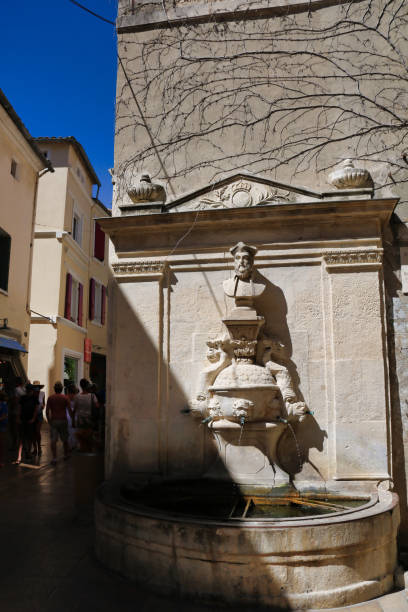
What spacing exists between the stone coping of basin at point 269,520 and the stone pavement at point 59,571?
506 mm

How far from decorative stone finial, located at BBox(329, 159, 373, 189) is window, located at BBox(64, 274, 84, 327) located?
43.5 ft

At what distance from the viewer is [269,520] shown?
3520mm

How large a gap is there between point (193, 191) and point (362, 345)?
240 cm

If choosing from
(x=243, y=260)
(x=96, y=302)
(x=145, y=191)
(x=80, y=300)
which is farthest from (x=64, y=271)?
(x=243, y=260)

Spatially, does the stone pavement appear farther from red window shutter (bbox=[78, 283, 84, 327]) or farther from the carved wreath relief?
red window shutter (bbox=[78, 283, 84, 327])

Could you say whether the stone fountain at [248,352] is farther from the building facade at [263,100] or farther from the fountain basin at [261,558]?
the fountain basin at [261,558]

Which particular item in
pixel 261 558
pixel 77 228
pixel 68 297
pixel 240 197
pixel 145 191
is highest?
pixel 77 228

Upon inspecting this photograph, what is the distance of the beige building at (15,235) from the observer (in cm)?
Result: 1219

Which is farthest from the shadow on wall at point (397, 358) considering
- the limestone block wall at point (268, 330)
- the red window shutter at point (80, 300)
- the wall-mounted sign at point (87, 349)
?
the wall-mounted sign at point (87, 349)

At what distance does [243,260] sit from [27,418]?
552 centimetres

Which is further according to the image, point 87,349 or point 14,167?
point 87,349

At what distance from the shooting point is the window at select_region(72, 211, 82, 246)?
60.2 ft

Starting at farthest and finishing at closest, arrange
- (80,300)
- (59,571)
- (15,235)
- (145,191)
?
(80,300)
(15,235)
(145,191)
(59,571)

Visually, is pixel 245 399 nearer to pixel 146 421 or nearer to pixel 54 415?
pixel 146 421
